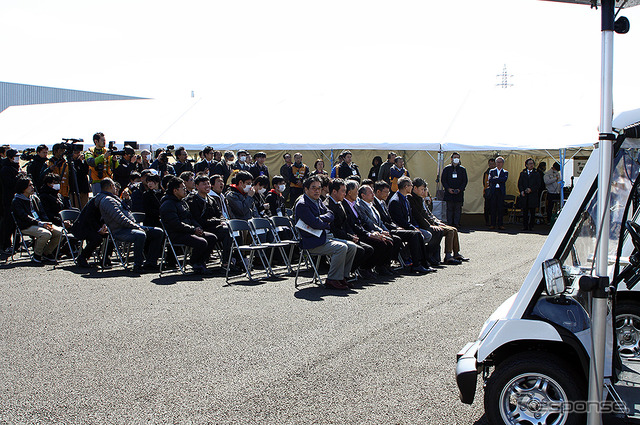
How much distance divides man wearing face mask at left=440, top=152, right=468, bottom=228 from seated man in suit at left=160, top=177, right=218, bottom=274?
360 inches

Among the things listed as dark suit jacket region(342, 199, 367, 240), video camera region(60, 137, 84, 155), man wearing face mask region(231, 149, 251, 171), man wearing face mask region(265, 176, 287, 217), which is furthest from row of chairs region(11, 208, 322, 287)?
man wearing face mask region(231, 149, 251, 171)

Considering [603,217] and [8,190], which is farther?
[8,190]

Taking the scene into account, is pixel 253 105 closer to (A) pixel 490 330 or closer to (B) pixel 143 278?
(B) pixel 143 278

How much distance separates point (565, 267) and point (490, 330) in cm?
58

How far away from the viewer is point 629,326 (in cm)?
495

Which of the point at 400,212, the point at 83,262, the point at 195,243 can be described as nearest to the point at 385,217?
the point at 400,212

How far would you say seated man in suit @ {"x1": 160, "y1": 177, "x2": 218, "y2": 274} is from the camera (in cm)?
970

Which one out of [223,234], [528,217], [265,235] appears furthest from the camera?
[528,217]

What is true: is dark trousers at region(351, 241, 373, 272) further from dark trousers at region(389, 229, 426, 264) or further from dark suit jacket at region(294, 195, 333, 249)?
dark trousers at region(389, 229, 426, 264)

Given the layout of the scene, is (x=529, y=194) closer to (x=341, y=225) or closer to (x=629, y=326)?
(x=341, y=225)

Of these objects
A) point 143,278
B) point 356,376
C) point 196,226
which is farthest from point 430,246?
point 356,376

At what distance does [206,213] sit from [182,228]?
73 cm

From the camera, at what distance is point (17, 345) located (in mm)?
5828

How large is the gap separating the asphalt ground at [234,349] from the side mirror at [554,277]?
1.16 meters
